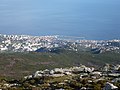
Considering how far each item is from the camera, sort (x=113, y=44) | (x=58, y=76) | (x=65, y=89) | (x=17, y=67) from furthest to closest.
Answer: (x=113, y=44)
(x=17, y=67)
(x=58, y=76)
(x=65, y=89)

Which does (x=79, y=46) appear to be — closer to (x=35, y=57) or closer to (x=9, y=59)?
(x=35, y=57)

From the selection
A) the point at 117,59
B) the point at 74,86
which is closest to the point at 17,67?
the point at 117,59

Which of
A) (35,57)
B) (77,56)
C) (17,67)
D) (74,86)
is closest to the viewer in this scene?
(74,86)

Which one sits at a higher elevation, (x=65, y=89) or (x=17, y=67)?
(x=65, y=89)

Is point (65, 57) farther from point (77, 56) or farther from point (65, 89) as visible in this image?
point (65, 89)

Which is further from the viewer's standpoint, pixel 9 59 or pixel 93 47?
pixel 93 47

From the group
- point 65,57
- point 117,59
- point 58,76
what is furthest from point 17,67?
point 58,76
